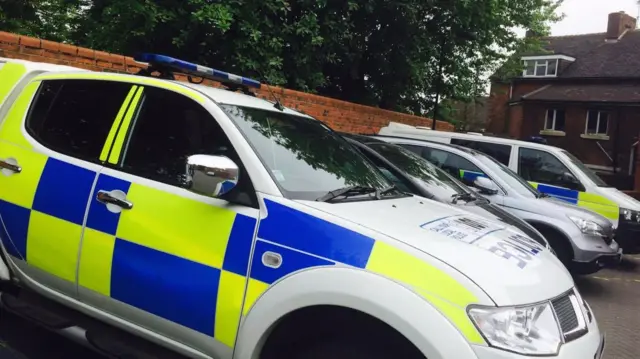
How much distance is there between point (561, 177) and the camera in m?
8.18

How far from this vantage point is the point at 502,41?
1588cm

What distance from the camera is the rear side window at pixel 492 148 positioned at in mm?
8383

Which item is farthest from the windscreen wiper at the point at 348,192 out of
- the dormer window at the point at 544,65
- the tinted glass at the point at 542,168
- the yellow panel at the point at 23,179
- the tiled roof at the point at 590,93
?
the dormer window at the point at 544,65

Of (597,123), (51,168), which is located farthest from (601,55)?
(51,168)

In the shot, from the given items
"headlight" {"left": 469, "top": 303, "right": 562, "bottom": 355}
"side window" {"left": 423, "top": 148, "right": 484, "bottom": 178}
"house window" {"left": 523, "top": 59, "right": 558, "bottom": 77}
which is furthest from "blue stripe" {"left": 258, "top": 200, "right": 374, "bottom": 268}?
"house window" {"left": 523, "top": 59, "right": 558, "bottom": 77}

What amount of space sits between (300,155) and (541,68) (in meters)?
29.5

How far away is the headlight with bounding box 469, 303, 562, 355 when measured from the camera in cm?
196

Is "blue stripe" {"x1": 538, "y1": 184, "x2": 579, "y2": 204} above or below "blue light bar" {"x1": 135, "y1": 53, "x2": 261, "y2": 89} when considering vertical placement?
below

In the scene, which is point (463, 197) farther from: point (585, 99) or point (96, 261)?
point (585, 99)

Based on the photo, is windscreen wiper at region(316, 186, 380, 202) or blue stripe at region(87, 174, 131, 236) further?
blue stripe at region(87, 174, 131, 236)

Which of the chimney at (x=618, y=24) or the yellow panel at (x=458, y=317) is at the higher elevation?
the chimney at (x=618, y=24)

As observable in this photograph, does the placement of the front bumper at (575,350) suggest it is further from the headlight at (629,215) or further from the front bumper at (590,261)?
the headlight at (629,215)

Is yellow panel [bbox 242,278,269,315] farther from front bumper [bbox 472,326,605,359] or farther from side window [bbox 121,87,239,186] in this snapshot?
front bumper [bbox 472,326,605,359]

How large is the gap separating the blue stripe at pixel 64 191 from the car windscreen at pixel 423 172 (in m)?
3.45
